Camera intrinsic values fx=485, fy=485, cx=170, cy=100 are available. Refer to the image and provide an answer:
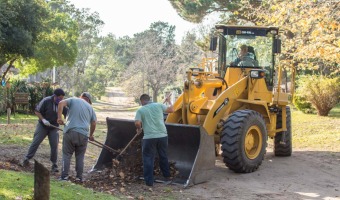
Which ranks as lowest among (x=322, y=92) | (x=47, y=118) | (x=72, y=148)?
(x=72, y=148)

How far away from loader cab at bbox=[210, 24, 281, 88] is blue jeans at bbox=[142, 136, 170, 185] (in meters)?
3.66

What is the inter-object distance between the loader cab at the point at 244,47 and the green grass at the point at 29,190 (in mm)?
5647

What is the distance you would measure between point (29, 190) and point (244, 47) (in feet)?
22.5

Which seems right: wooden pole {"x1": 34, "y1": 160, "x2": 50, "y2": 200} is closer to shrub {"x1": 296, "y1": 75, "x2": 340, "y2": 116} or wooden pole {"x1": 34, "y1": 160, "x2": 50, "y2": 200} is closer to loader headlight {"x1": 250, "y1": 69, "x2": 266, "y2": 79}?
loader headlight {"x1": 250, "y1": 69, "x2": 266, "y2": 79}

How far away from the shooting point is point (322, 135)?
18750mm

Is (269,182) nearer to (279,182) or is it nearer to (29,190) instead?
(279,182)

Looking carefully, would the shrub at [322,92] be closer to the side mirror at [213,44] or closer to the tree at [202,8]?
the tree at [202,8]

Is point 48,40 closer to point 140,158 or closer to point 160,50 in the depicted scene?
point 140,158

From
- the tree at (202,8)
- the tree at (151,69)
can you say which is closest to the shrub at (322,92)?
the tree at (202,8)

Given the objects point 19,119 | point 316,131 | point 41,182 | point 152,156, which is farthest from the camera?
point 19,119

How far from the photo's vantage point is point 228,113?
10789 millimetres

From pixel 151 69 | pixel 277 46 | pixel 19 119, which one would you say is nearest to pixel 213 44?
pixel 277 46

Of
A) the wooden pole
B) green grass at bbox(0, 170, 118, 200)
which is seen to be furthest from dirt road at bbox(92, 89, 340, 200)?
the wooden pole

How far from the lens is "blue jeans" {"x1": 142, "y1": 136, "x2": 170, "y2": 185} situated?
8812 mm
